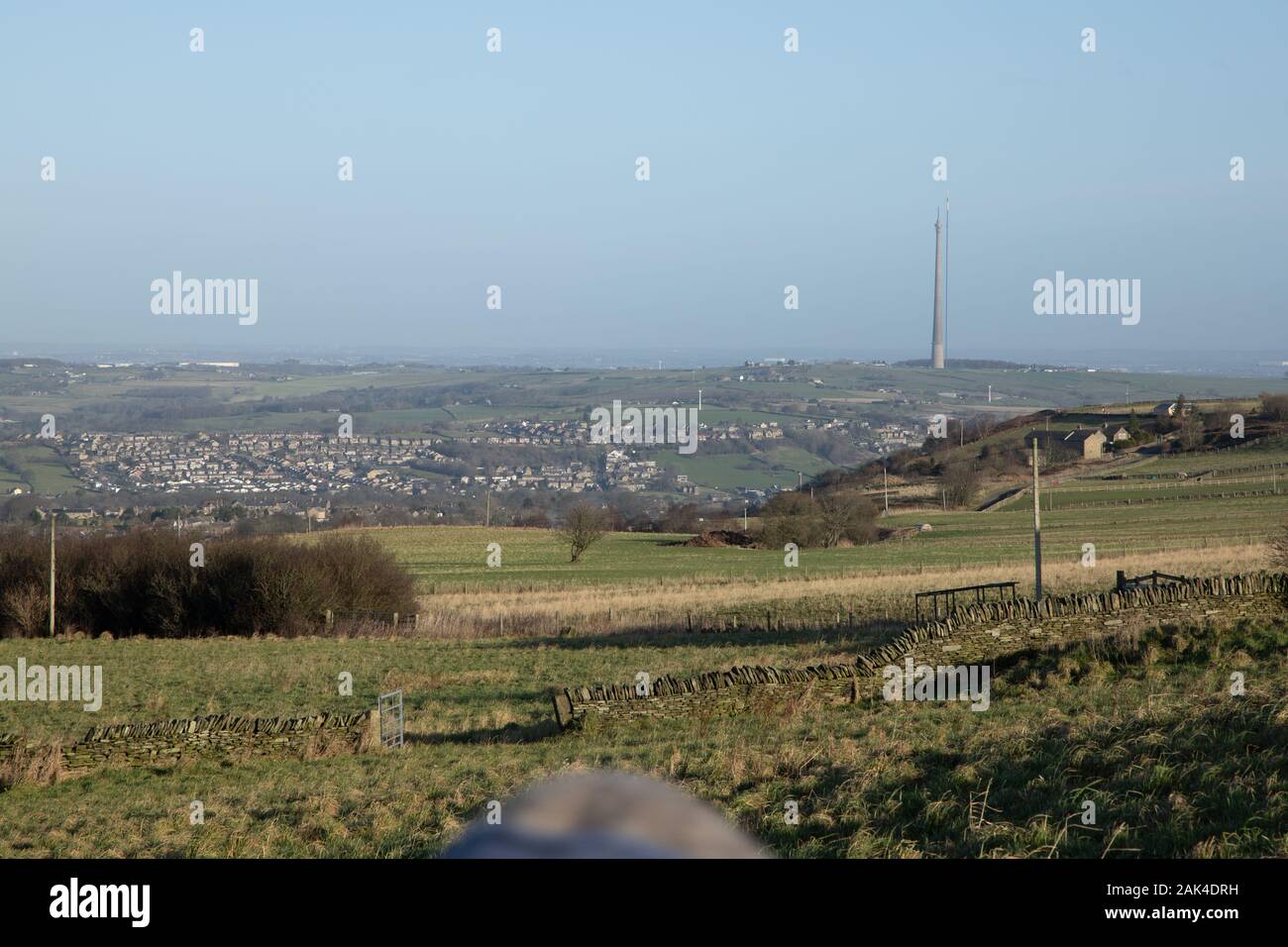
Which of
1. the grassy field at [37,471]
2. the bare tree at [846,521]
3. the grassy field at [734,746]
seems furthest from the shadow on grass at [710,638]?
the grassy field at [37,471]

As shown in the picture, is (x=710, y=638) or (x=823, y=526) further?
(x=823, y=526)

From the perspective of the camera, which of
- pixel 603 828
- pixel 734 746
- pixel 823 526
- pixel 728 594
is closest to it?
pixel 603 828

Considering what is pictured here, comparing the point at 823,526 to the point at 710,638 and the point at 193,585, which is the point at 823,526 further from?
the point at 710,638

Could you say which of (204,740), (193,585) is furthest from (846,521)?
(204,740)

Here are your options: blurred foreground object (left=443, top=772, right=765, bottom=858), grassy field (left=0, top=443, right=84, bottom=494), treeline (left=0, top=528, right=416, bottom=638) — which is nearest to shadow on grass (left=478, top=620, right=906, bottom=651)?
treeline (left=0, top=528, right=416, bottom=638)
